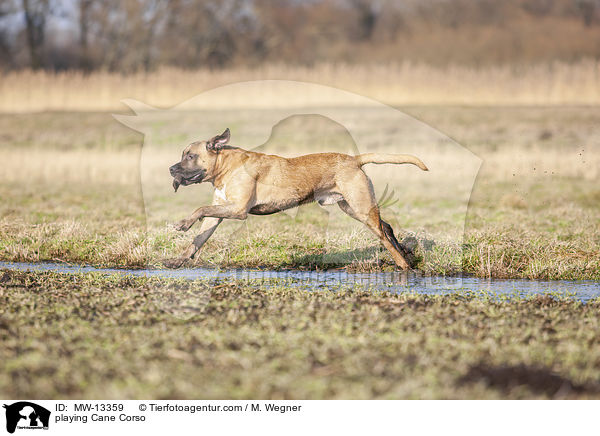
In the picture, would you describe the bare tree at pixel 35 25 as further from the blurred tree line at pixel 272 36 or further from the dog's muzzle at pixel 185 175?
the dog's muzzle at pixel 185 175

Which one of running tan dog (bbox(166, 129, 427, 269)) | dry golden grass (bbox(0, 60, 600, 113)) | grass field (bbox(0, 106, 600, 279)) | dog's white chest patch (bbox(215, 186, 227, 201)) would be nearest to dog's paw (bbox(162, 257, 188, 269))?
running tan dog (bbox(166, 129, 427, 269))

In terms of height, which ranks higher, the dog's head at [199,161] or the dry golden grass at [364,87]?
the dry golden grass at [364,87]

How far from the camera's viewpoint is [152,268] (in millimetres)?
9914

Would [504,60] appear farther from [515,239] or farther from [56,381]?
[56,381]

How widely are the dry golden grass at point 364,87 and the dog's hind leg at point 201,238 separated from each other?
564 inches

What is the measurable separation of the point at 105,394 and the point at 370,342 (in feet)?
7.25

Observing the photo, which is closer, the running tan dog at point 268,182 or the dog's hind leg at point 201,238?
the running tan dog at point 268,182

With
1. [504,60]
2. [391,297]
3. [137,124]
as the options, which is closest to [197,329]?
[391,297]

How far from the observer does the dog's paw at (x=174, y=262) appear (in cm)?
966

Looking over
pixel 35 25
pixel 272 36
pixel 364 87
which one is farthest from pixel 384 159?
pixel 272 36

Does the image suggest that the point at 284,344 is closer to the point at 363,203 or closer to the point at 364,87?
the point at 363,203
